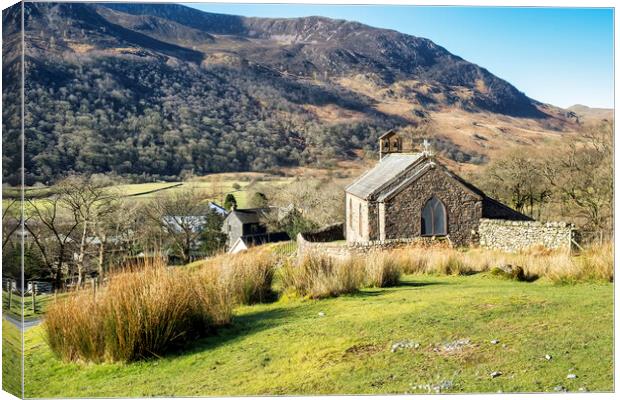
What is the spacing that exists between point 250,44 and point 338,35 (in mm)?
33261

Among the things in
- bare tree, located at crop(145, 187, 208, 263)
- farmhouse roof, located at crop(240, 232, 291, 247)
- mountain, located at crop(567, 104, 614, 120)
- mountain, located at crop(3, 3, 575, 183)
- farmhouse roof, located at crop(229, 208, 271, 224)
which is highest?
mountain, located at crop(3, 3, 575, 183)

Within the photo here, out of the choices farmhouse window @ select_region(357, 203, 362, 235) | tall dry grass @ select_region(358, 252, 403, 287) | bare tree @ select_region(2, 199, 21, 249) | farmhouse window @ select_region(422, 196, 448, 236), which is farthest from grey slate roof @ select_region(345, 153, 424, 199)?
bare tree @ select_region(2, 199, 21, 249)

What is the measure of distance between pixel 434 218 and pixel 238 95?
58053mm

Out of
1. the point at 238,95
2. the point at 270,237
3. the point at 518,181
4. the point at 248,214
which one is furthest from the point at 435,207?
the point at 238,95

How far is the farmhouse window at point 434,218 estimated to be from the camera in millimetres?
20281

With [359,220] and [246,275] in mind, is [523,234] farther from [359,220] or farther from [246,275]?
[246,275]

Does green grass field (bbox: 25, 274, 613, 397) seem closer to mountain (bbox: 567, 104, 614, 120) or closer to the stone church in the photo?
mountain (bbox: 567, 104, 614, 120)

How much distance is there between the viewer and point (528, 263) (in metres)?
10.6

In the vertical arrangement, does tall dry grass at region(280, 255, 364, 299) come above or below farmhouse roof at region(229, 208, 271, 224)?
above

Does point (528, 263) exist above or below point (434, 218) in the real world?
above

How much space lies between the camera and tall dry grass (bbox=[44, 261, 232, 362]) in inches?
231

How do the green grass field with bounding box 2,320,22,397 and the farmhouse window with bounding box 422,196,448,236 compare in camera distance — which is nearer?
the green grass field with bounding box 2,320,22,397

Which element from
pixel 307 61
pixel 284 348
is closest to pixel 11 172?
pixel 284 348

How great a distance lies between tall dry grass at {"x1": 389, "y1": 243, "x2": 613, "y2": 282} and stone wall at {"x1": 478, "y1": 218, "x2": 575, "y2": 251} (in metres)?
2.71
